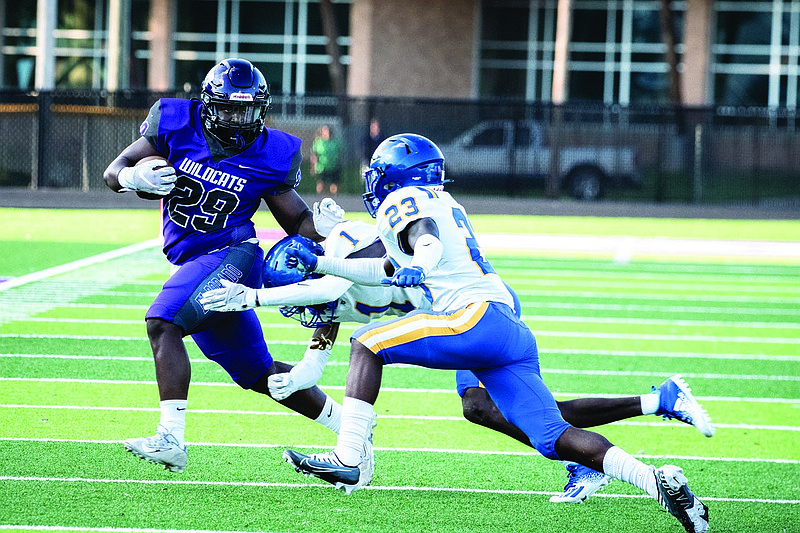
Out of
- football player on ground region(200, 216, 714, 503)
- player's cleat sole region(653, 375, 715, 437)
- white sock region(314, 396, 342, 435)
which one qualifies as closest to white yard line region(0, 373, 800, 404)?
white sock region(314, 396, 342, 435)

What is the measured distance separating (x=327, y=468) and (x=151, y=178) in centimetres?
148

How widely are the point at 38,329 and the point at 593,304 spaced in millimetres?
5800

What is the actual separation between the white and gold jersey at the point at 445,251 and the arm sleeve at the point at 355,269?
→ 0.29 ft

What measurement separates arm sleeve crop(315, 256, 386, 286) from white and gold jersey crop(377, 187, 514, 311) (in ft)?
0.29

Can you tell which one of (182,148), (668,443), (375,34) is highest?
(375,34)

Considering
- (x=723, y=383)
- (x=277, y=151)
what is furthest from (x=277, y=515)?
(x=723, y=383)

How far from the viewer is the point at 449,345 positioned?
4.39 meters

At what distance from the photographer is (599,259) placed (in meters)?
16.2

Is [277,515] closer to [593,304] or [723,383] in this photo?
[723,383]

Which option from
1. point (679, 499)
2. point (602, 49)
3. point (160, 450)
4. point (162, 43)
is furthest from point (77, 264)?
point (602, 49)

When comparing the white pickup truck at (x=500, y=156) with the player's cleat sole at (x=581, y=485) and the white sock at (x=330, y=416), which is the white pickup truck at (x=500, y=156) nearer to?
the white sock at (x=330, y=416)

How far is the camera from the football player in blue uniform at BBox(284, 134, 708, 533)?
4.32 m

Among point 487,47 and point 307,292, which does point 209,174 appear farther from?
point 487,47

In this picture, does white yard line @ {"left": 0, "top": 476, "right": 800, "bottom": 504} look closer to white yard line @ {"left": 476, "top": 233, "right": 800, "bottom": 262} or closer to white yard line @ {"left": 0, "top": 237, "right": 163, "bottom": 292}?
white yard line @ {"left": 0, "top": 237, "right": 163, "bottom": 292}
